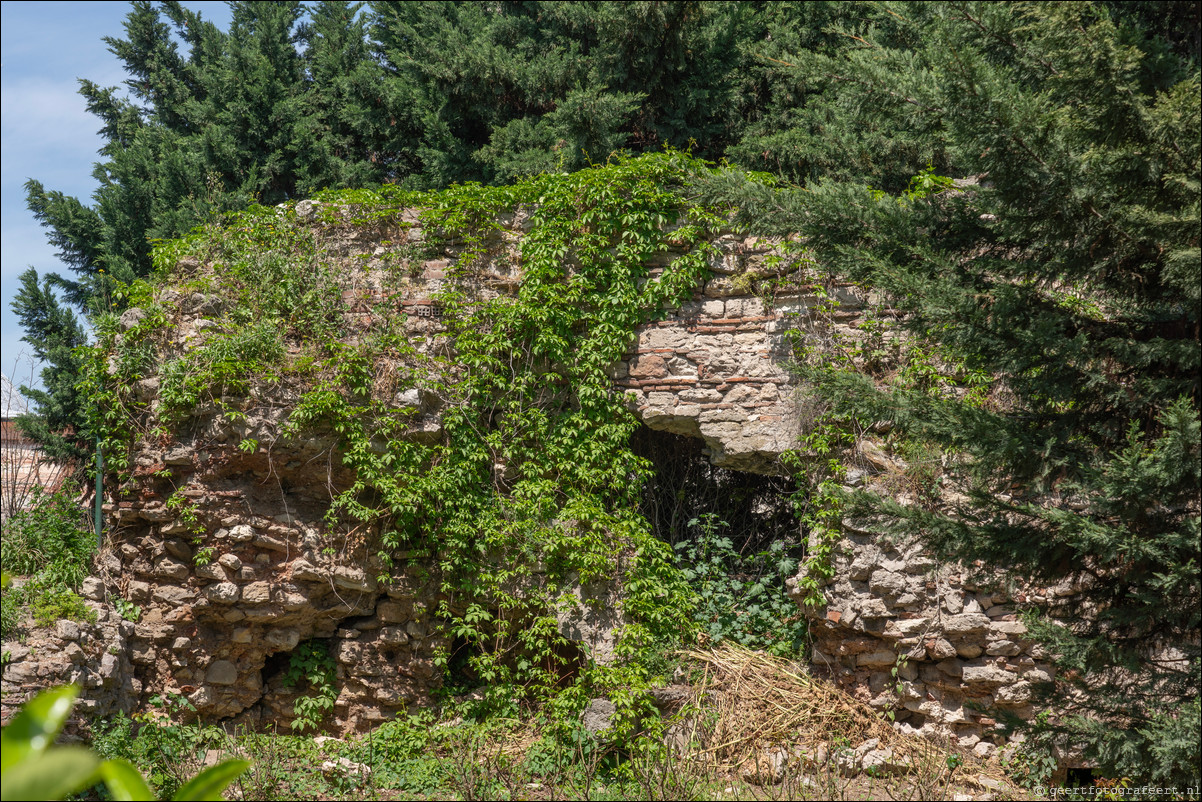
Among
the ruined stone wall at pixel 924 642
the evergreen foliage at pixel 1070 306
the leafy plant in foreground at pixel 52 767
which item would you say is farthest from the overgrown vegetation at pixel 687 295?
the leafy plant in foreground at pixel 52 767

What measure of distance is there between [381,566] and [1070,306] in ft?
16.5

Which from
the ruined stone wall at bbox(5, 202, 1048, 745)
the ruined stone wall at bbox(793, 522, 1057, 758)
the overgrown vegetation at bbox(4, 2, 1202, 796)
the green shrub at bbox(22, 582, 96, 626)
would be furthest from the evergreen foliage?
the green shrub at bbox(22, 582, 96, 626)

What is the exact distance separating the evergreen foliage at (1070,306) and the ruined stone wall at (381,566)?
1.22m

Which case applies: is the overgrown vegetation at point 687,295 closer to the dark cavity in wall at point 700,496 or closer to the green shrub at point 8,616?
the dark cavity in wall at point 700,496

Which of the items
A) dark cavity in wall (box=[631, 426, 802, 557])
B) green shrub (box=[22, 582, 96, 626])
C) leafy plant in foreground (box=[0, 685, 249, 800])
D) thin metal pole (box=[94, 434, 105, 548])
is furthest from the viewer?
dark cavity in wall (box=[631, 426, 802, 557])

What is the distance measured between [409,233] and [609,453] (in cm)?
254

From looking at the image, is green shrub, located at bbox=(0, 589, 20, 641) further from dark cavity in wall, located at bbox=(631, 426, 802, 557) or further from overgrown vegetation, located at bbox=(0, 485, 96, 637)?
dark cavity in wall, located at bbox=(631, 426, 802, 557)

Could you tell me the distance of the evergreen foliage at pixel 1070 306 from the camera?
3740mm

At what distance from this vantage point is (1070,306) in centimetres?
449

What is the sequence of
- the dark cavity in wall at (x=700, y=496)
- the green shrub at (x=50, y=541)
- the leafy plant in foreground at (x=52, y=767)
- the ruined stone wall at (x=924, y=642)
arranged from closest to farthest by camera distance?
the leafy plant in foreground at (x=52, y=767) → the ruined stone wall at (x=924, y=642) → the green shrub at (x=50, y=541) → the dark cavity in wall at (x=700, y=496)

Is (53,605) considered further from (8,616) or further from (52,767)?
(52,767)

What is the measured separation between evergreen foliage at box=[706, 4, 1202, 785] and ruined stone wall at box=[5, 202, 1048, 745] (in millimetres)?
1223

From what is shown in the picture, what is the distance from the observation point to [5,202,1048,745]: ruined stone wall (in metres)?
5.60

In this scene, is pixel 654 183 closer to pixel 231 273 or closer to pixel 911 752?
pixel 231 273
